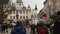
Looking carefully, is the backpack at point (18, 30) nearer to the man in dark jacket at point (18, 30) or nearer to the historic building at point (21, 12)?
the man in dark jacket at point (18, 30)

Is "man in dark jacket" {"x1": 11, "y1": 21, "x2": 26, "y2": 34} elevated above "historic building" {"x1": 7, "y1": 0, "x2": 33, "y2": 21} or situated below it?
below

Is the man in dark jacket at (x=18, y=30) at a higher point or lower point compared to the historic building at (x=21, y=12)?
lower

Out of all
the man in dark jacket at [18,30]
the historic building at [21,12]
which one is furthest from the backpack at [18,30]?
the historic building at [21,12]

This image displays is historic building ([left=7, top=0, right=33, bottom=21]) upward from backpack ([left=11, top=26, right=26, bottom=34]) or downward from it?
upward

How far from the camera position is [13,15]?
150375 mm

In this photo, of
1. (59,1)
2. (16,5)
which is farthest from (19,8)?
(59,1)

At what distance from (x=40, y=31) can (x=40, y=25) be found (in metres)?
0.37

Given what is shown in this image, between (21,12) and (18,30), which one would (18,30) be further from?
(21,12)

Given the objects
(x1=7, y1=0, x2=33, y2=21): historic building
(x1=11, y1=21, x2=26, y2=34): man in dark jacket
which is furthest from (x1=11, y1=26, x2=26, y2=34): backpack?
(x1=7, y1=0, x2=33, y2=21): historic building

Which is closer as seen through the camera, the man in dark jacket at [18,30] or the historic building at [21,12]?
the man in dark jacket at [18,30]

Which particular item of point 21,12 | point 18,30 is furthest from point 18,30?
point 21,12

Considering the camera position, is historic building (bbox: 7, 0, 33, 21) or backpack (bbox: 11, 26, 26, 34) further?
historic building (bbox: 7, 0, 33, 21)

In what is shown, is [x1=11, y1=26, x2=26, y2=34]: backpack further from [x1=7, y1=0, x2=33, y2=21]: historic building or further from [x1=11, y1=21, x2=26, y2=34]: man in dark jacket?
[x1=7, y1=0, x2=33, y2=21]: historic building

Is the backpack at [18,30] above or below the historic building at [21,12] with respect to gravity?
below
